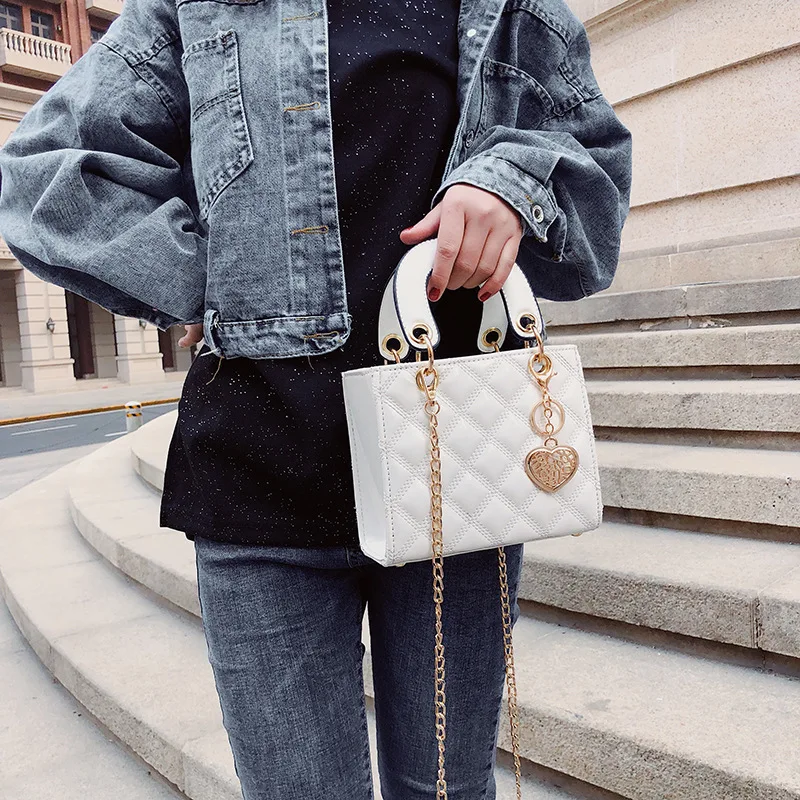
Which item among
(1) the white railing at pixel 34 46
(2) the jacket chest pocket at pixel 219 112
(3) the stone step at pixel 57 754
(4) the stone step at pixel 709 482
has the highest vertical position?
(1) the white railing at pixel 34 46

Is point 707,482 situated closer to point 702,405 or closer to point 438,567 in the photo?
point 702,405

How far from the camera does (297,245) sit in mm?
1009

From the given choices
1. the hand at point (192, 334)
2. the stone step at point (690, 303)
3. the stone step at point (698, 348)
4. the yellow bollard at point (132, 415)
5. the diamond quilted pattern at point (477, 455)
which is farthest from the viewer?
the yellow bollard at point (132, 415)

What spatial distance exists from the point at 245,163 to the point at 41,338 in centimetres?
2289

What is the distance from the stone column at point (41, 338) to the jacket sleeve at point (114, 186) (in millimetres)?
22161

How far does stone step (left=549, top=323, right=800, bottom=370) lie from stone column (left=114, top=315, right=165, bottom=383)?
21.3 meters

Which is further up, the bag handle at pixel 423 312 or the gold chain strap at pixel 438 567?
the bag handle at pixel 423 312

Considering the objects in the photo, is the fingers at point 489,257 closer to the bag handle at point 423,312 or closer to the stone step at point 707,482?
the bag handle at point 423,312

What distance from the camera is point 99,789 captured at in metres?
2.44

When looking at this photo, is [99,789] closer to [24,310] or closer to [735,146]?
[735,146]

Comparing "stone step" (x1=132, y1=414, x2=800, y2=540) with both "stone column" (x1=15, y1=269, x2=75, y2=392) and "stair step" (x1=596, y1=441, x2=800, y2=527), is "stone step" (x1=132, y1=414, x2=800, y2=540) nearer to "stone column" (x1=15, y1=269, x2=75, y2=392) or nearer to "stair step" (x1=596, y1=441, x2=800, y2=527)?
"stair step" (x1=596, y1=441, x2=800, y2=527)

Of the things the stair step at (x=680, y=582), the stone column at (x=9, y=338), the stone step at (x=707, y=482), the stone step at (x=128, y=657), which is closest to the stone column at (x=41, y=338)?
the stone column at (x=9, y=338)

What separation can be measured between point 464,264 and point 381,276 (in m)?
0.16

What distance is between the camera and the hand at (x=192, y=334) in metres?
1.16
